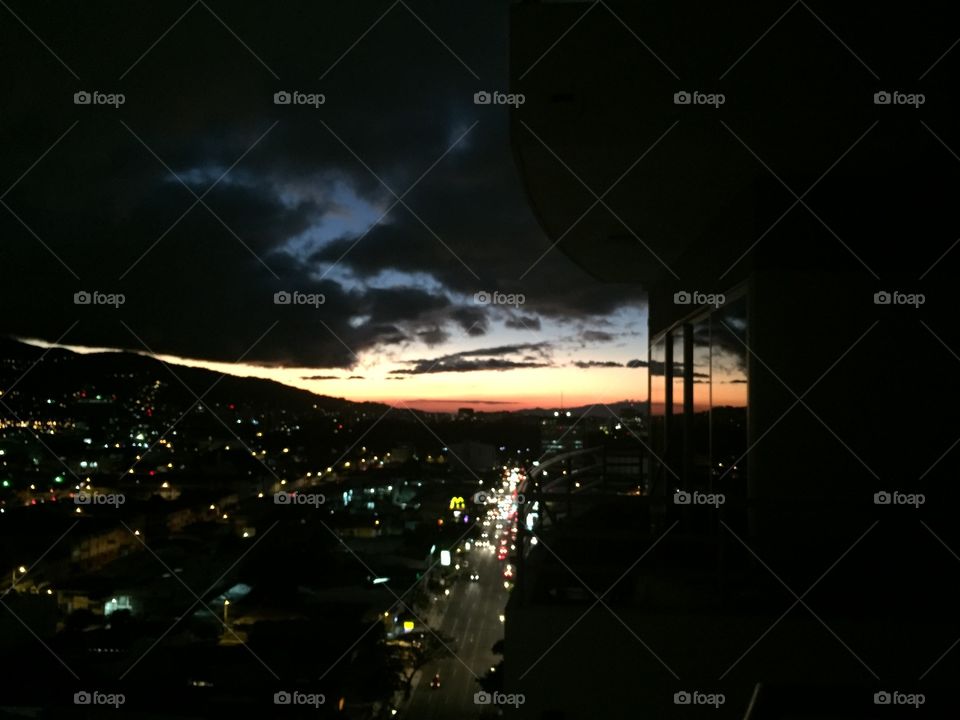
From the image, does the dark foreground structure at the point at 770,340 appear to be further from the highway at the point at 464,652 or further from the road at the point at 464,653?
the highway at the point at 464,652

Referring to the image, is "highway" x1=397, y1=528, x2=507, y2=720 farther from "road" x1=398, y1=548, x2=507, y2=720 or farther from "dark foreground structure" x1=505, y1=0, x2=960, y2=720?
Result: "dark foreground structure" x1=505, y1=0, x2=960, y2=720

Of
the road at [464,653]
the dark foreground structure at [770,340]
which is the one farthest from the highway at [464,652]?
the dark foreground structure at [770,340]

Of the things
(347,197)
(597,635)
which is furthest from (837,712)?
(347,197)

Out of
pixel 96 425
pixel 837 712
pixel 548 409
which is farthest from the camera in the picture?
pixel 96 425

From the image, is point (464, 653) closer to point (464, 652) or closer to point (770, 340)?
point (464, 652)

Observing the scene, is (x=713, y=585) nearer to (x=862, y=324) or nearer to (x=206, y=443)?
(x=862, y=324)
